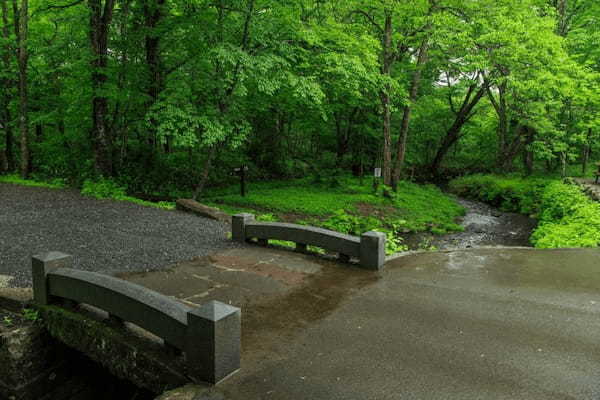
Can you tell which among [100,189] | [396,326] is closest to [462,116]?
[100,189]

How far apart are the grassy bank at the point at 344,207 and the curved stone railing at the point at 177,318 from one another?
7.63 meters

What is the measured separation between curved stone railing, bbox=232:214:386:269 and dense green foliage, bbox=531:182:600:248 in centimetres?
507

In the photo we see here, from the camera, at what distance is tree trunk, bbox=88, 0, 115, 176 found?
1277 cm

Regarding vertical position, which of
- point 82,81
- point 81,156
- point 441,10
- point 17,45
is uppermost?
point 441,10

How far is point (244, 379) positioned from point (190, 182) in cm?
1417

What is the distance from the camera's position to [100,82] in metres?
12.8

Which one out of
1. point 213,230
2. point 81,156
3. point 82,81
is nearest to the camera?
point 213,230

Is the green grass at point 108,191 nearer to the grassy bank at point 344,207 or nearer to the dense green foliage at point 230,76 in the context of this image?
the dense green foliage at point 230,76

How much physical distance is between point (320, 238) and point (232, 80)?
7.07m

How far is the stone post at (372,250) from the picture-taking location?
625 cm

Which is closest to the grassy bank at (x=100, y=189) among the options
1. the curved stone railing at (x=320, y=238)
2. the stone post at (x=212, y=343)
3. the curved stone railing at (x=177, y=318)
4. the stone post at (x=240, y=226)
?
the stone post at (x=240, y=226)

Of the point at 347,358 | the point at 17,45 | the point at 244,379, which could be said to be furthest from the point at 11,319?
the point at 17,45

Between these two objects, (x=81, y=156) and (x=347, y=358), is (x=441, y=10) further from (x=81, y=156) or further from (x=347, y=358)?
(x=347, y=358)

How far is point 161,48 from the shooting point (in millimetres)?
14188
